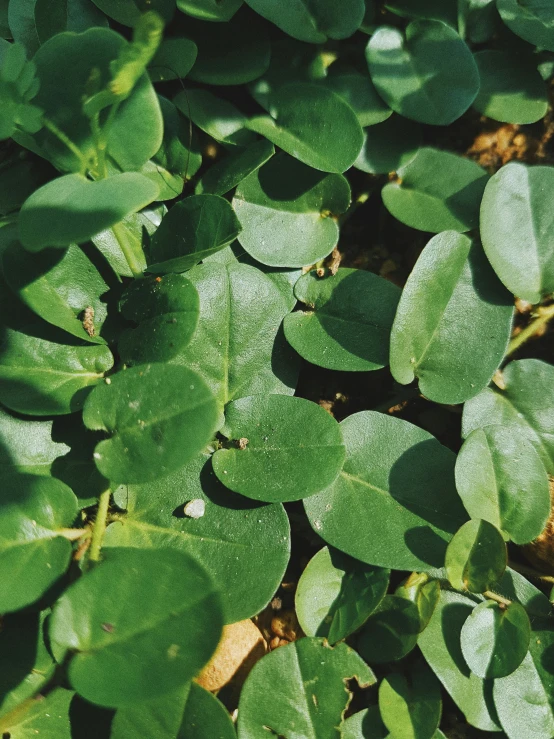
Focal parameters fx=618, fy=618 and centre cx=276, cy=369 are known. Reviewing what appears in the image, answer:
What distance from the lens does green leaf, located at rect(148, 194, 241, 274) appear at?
1.00 metres

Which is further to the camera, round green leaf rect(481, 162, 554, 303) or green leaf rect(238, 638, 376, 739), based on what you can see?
round green leaf rect(481, 162, 554, 303)

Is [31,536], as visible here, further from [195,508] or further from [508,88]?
[508,88]

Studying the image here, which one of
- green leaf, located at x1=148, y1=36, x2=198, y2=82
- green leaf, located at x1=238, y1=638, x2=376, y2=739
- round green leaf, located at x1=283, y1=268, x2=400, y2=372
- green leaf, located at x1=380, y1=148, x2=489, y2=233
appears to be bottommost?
green leaf, located at x1=238, y1=638, x2=376, y2=739

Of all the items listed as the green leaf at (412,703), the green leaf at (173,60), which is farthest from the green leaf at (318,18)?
the green leaf at (412,703)

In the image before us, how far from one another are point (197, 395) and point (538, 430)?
675mm

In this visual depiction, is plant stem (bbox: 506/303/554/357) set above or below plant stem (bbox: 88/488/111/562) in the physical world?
above

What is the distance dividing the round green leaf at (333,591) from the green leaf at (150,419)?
40 cm

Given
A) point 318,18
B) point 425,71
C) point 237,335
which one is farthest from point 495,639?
point 318,18

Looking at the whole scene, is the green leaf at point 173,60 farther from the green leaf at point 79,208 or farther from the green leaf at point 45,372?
the green leaf at point 45,372

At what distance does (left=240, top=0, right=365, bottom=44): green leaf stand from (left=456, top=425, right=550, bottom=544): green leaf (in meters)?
0.77

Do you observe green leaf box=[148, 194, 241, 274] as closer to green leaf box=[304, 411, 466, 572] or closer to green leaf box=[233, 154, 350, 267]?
green leaf box=[233, 154, 350, 267]

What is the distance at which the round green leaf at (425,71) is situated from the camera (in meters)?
1.17

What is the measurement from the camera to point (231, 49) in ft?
3.85

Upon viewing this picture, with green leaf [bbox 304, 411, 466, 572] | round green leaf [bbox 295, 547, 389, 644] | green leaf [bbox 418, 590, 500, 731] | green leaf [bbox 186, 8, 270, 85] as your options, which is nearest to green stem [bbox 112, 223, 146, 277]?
green leaf [bbox 186, 8, 270, 85]
